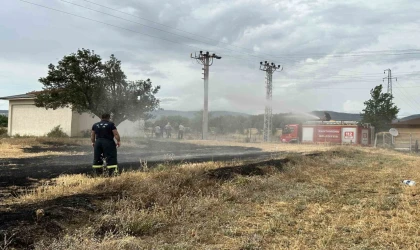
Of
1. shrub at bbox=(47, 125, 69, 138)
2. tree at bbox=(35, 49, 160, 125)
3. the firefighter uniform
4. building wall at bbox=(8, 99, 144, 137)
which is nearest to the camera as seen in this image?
the firefighter uniform

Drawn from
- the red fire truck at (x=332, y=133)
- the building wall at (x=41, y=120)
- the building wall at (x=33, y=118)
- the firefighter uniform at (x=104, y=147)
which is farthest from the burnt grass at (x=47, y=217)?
the red fire truck at (x=332, y=133)

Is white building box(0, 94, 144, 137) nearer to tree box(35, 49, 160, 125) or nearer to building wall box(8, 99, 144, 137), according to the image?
building wall box(8, 99, 144, 137)

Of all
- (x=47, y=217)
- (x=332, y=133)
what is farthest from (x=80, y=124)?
(x=47, y=217)

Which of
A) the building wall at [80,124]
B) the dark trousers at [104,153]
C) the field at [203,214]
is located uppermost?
the building wall at [80,124]

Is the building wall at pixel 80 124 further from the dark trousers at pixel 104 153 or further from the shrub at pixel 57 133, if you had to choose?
the dark trousers at pixel 104 153

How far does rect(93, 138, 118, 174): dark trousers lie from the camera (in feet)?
25.7

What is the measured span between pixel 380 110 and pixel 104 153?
35258 mm

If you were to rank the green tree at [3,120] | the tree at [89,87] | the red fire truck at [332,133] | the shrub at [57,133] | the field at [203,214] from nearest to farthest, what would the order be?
1. the field at [203,214]
2. the tree at [89,87]
3. the shrub at [57,133]
4. the red fire truck at [332,133]
5. the green tree at [3,120]

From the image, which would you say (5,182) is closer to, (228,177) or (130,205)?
(130,205)

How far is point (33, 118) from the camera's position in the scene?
27516 millimetres

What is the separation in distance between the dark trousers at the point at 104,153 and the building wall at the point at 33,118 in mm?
19597

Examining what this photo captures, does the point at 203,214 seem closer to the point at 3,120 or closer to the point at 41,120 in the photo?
the point at 41,120

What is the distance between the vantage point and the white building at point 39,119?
26.1m

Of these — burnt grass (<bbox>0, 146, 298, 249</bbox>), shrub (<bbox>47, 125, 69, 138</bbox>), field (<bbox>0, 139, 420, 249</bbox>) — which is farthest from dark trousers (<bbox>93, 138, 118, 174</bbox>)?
shrub (<bbox>47, 125, 69, 138</bbox>)
